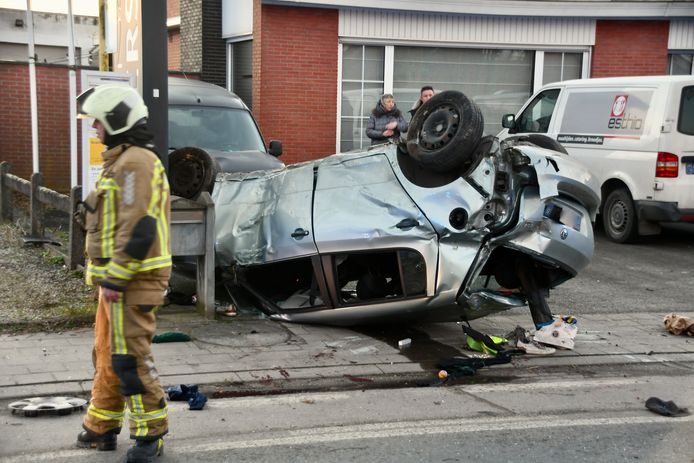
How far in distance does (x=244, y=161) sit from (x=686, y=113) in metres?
5.87

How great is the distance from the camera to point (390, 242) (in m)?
6.61

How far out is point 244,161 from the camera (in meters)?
10.7

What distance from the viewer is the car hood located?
10445mm

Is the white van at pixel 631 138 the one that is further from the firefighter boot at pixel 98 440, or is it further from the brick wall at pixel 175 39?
the brick wall at pixel 175 39

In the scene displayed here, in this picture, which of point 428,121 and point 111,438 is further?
point 428,121

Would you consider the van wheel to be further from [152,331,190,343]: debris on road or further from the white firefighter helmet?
the white firefighter helmet

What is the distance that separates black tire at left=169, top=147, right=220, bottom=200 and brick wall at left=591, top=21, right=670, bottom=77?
1099 centimetres

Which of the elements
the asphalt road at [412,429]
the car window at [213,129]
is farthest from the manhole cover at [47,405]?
the car window at [213,129]

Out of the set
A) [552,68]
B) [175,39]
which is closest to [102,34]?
[175,39]

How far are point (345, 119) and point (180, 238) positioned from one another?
9.50 meters

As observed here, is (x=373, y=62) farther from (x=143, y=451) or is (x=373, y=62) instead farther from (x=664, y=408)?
(x=143, y=451)

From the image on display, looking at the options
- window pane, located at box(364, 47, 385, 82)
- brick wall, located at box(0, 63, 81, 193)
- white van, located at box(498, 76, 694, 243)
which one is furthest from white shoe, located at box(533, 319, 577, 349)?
brick wall, located at box(0, 63, 81, 193)

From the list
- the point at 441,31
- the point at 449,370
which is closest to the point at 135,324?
the point at 449,370

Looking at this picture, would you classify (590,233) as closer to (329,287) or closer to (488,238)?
(488,238)
